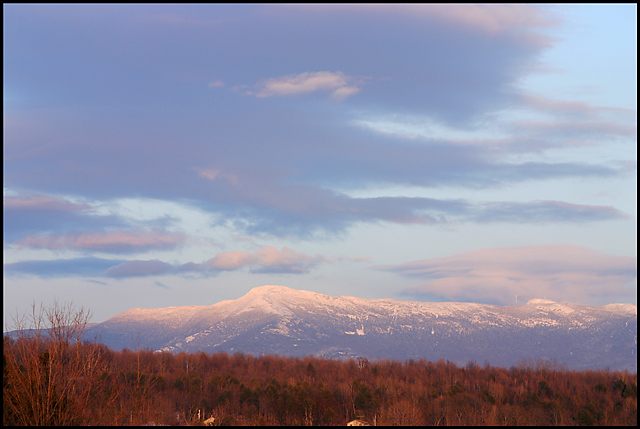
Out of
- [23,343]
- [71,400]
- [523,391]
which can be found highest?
[23,343]

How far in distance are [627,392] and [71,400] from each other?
89.7m

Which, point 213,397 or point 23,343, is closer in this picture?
point 23,343

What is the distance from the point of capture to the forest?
2498cm

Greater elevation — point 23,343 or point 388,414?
point 23,343

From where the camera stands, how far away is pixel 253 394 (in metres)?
75.8

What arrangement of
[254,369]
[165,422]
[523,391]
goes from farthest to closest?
1. [254,369]
2. [523,391]
3. [165,422]

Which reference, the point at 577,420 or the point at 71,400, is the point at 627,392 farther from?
the point at 71,400

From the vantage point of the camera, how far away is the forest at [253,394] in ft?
82.0

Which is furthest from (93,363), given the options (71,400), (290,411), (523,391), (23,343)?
(523,391)

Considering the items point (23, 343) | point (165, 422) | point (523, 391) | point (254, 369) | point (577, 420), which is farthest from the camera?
point (254, 369)

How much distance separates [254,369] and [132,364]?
2632cm

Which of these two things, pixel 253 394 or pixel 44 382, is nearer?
pixel 44 382

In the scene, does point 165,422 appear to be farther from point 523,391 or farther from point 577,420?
point 523,391

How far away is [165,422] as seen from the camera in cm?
5769
